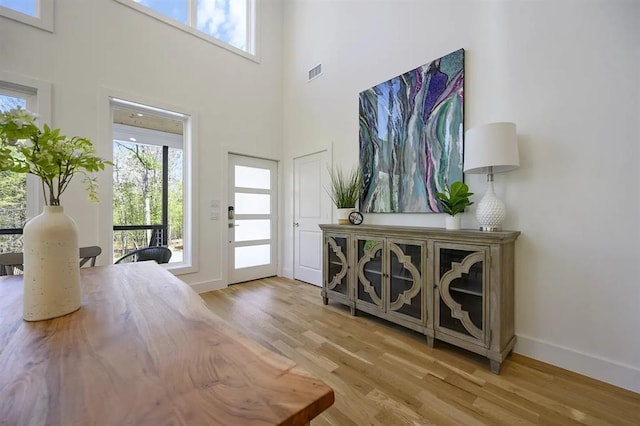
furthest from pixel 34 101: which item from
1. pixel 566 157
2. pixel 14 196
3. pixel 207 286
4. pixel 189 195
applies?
pixel 566 157

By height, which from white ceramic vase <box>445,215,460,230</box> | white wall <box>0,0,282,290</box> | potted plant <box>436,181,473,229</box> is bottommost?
white ceramic vase <box>445,215,460,230</box>

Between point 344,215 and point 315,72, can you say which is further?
point 315,72

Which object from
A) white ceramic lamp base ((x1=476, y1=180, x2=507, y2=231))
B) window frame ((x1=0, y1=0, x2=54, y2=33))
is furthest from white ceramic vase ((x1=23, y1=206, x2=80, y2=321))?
window frame ((x1=0, y1=0, x2=54, y2=33))

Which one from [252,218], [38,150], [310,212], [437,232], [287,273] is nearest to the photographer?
[38,150]

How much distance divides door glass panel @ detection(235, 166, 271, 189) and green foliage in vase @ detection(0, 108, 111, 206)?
3.05m

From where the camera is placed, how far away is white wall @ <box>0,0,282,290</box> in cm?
269

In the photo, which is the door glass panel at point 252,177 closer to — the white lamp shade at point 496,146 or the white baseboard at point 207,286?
the white baseboard at point 207,286

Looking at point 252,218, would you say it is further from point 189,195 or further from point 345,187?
point 345,187

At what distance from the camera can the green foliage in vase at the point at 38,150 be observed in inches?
30.9

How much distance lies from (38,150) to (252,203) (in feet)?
10.7

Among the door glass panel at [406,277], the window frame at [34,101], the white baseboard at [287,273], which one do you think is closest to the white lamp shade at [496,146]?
the door glass panel at [406,277]

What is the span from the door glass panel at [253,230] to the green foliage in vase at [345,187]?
4.40ft

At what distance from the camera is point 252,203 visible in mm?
4113

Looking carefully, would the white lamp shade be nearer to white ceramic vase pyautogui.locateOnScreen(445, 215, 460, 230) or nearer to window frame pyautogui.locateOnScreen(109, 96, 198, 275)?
white ceramic vase pyautogui.locateOnScreen(445, 215, 460, 230)
